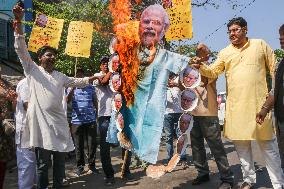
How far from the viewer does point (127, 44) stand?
558cm

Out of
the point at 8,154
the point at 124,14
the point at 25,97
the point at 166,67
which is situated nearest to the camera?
the point at 8,154

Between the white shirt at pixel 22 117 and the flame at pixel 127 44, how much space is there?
4.87 feet

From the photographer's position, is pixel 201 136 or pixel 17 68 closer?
pixel 201 136

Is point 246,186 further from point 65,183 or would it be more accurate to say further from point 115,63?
point 65,183

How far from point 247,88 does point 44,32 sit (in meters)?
4.16

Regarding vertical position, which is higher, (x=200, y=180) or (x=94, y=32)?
(x=94, y=32)

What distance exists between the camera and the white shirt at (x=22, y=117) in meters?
5.57

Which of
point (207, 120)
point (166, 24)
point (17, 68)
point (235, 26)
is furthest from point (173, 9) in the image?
point (17, 68)

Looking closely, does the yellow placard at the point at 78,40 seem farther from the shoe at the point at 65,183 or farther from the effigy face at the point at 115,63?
the shoe at the point at 65,183

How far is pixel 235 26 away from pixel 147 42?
1.19m

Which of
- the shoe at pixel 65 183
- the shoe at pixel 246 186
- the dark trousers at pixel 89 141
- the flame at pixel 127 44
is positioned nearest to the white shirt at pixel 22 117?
the shoe at pixel 65 183

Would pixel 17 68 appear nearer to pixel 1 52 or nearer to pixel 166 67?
pixel 1 52

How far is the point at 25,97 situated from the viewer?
601cm

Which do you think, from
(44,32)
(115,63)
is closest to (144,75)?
(115,63)
